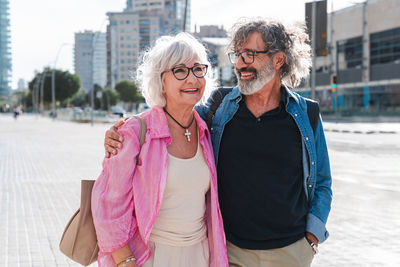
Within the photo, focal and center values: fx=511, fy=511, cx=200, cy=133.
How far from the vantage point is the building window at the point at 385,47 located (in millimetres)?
48406

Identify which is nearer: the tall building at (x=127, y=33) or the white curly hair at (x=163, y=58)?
the white curly hair at (x=163, y=58)

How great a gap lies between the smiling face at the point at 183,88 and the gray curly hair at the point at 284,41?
324 millimetres

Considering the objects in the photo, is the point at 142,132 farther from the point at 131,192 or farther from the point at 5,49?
the point at 5,49

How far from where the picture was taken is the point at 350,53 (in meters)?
55.8

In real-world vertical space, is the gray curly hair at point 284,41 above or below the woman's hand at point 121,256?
above

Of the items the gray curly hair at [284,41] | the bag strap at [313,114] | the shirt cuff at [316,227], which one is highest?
the gray curly hair at [284,41]

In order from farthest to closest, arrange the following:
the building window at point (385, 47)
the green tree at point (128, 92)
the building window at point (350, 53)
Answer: the green tree at point (128, 92) → the building window at point (350, 53) → the building window at point (385, 47)

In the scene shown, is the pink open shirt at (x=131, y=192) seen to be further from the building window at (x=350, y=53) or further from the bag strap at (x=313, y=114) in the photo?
the building window at (x=350, y=53)

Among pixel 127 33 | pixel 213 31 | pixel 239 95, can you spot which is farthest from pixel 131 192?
pixel 127 33

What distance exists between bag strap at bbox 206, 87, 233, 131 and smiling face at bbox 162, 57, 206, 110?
269 millimetres

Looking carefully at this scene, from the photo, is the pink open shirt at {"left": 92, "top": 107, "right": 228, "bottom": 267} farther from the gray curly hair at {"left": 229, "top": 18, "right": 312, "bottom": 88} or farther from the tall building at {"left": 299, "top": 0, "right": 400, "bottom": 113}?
the tall building at {"left": 299, "top": 0, "right": 400, "bottom": 113}

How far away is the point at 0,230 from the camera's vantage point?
21.2ft

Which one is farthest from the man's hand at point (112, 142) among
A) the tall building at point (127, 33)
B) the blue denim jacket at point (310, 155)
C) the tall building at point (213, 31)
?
the tall building at point (127, 33)

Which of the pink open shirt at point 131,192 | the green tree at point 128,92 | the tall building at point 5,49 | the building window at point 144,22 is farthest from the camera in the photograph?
the tall building at point 5,49
